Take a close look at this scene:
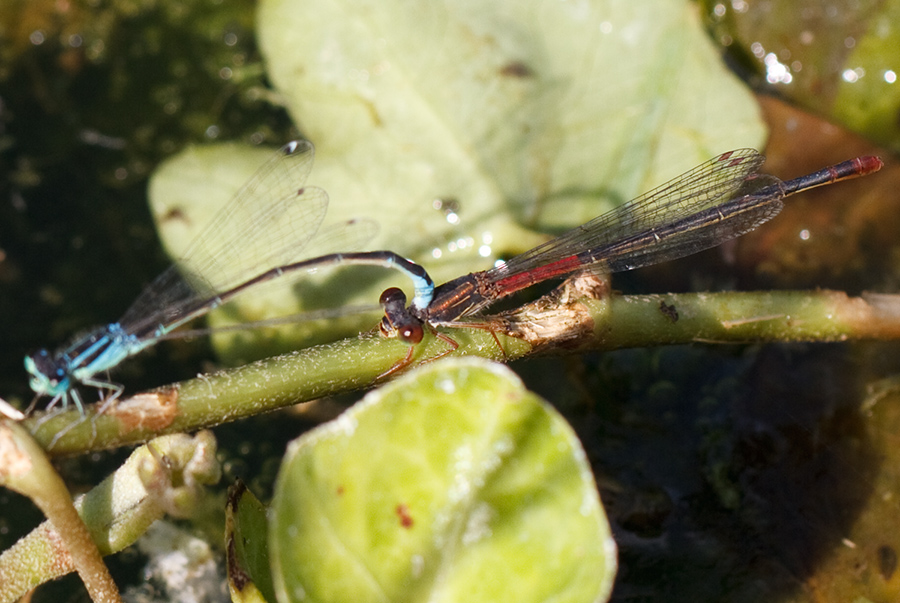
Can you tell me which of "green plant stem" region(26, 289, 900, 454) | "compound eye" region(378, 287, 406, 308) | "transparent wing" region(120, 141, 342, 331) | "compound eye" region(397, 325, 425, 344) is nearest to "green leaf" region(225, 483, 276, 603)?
"green plant stem" region(26, 289, 900, 454)

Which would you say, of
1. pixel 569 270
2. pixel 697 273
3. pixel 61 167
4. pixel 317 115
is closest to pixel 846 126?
pixel 697 273

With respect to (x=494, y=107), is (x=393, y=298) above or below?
below

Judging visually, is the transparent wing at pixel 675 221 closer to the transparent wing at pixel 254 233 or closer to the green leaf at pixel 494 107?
the green leaf at pixel 494 107

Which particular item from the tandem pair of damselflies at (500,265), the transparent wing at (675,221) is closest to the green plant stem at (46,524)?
the tandem pair of damselflies at (500,265)

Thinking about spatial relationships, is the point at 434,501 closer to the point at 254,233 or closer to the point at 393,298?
the point at 393,298

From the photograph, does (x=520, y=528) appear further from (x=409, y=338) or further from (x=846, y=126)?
(x=846, y=126)

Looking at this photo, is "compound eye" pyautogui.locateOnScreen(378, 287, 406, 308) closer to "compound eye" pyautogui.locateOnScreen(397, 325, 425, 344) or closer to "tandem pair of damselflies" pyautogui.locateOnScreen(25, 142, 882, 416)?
"tandem pair of damselflies" pyautogui.locateOnScreen(25, 142, 882, 416)

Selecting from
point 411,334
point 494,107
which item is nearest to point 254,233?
point 494,107
